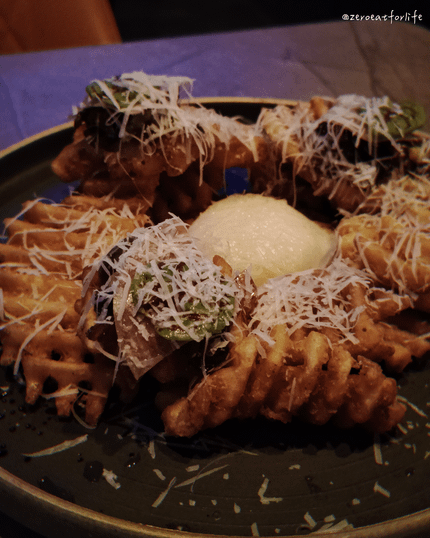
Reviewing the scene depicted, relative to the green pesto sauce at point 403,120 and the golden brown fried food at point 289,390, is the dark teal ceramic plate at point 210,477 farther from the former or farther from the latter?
the green pesto sauce at point 403,120

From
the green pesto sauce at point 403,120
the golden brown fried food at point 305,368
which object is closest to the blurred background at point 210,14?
the green pesto sauce at point 403,120

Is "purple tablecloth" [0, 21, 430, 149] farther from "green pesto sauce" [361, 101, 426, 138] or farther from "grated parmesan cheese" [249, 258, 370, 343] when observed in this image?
"grated parmesan cheese" [249, 258, 370, 343]

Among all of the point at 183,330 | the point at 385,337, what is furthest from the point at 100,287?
the point at 385,337

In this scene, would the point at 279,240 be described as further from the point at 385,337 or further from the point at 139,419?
the point at 139,419

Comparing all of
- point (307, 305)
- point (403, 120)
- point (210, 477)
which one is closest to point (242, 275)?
point (307, 305)

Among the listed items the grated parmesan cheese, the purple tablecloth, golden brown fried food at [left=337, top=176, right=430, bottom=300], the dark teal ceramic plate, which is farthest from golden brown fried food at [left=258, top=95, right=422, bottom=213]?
the purple tablecloth
